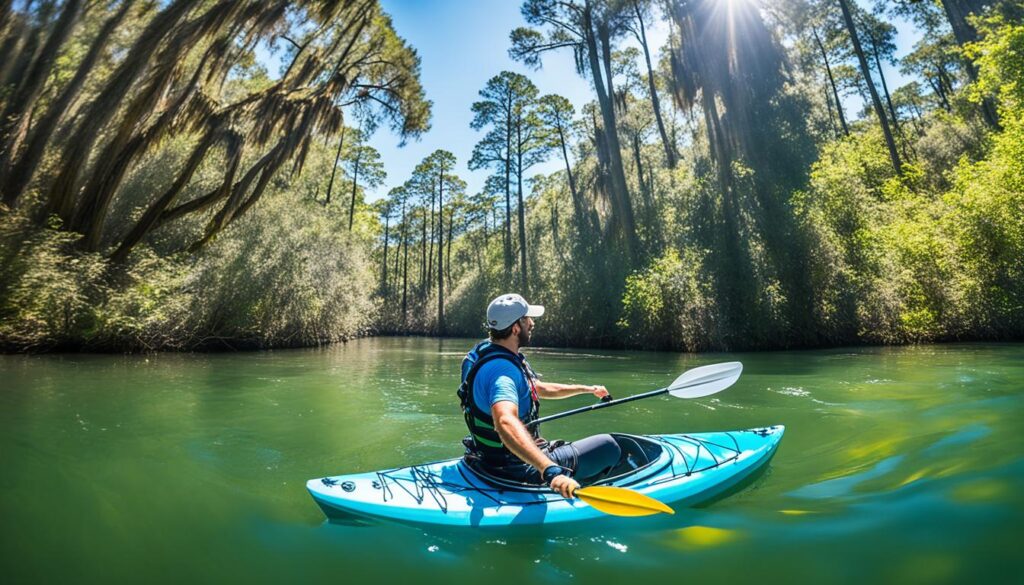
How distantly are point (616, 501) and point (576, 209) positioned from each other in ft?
69.4

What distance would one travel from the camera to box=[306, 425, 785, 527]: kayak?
2861 mm

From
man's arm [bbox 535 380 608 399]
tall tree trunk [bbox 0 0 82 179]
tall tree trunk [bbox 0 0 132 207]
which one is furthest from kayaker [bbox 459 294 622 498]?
tall tree trunk [bbox 0 0 132 207]

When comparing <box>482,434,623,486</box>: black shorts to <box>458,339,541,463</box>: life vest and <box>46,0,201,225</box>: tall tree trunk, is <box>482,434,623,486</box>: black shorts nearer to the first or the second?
<box>458,339,541,463</box>: life vest

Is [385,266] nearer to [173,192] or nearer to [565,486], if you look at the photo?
[173,192]

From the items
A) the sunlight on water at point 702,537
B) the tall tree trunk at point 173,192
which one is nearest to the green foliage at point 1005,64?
the sunlight on water at point 702,537

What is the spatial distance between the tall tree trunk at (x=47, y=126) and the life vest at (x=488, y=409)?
38.0 ft

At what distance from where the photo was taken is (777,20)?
18516 millimetres

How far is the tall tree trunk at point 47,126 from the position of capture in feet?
32.2

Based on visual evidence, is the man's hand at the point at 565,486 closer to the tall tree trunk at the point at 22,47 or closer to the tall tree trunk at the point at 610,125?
the tall tree trunk at the point at 22,47

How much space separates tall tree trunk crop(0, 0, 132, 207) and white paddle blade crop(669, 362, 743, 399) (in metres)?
12.4

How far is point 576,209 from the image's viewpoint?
75.2 feet

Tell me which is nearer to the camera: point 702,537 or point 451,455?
point 702,537

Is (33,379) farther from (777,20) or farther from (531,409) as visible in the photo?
(777,20)

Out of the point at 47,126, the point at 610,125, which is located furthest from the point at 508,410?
the point at 610,125
